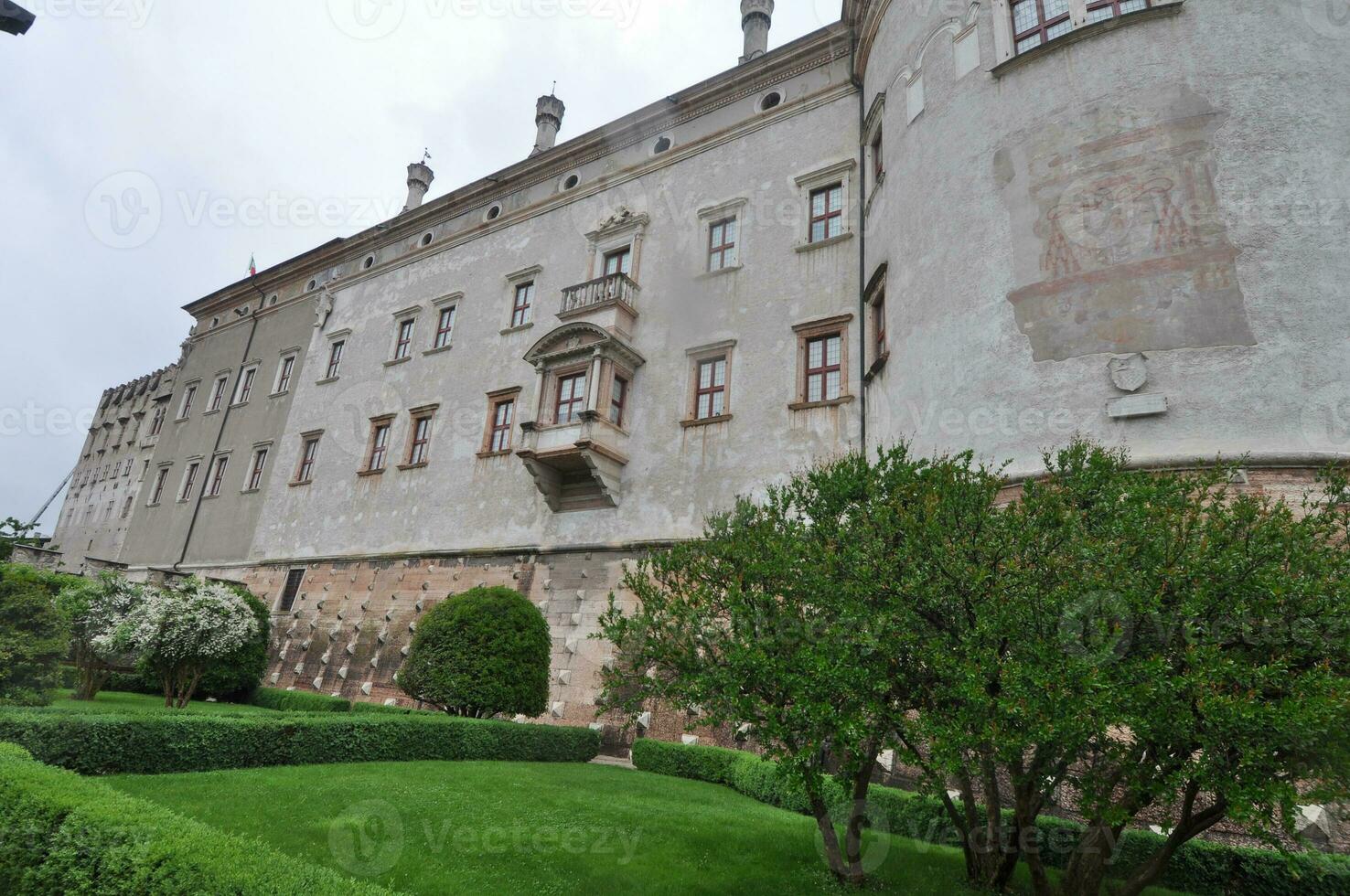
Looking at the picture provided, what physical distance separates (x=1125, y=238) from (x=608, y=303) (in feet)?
41.1

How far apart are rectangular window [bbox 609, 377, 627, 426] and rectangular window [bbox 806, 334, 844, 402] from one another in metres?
5.11

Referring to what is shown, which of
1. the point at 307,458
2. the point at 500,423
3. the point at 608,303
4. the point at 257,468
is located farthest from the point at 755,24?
the point at 257,468

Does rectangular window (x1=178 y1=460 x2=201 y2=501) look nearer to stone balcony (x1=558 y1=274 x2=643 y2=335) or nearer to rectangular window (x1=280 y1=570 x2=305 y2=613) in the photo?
rectangular window (x1=280 y1=570 x2=305 y2=613)

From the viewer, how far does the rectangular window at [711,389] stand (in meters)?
18.1

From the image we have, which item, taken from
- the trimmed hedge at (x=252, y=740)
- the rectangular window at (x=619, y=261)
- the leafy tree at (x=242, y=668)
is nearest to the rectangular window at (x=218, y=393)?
the leafy tree at (x=242, y=668)

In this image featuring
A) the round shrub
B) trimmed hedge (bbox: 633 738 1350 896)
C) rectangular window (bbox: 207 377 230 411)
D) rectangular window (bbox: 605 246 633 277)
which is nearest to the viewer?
trimmed hedge (bbox: 633 738 1350 896)

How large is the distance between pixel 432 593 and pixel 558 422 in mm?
6233

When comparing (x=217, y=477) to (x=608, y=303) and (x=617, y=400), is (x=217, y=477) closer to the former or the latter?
(x=608, y=303)

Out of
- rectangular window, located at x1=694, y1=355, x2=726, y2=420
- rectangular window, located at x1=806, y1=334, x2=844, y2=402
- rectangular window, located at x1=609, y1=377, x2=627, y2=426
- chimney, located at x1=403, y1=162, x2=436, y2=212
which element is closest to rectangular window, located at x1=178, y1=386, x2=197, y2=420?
chimney, located at x1=403, y1=162, x2=436, y2=212

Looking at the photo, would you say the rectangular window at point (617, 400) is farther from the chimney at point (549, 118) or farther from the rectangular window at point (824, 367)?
the chimney at point (549, 118)

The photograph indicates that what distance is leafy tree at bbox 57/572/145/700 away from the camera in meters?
15.5

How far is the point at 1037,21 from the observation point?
1358 centimetres

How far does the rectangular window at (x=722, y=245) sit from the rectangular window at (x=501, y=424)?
732 cm

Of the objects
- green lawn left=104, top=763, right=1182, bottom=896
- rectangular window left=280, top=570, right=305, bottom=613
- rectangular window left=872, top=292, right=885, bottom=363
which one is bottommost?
green lawn left=104, top=763, right=1182, bottom=896
